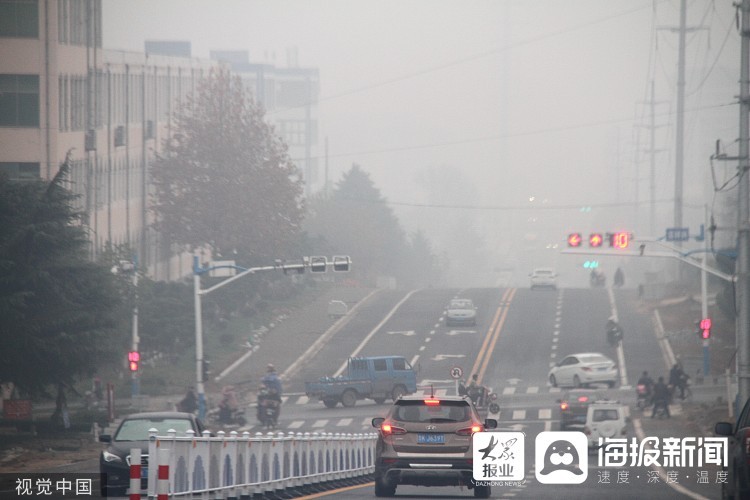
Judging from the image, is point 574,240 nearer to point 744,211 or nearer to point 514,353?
point 514,353

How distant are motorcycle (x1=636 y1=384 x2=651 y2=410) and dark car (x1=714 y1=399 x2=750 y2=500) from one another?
38710 mm

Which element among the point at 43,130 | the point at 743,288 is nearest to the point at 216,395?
the point at 43,130

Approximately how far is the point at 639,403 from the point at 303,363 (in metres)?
20.4

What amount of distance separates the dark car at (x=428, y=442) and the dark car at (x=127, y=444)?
4.41 metres

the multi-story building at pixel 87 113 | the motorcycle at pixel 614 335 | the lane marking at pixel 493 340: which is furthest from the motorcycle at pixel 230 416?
the motorcycle at pixel 614 335

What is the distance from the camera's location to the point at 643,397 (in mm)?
56531

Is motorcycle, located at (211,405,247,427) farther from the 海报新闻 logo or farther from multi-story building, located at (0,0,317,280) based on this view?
the 海报新闻 logo

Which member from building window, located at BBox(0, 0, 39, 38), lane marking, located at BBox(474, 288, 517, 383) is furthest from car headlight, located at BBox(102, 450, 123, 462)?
building window, located at BBox(0, 0, 39, 38)

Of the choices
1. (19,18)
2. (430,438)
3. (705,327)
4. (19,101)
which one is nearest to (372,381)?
(705,327)

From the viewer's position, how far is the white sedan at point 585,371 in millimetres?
61312

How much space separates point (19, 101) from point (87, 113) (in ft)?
27.8

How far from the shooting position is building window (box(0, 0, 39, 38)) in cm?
6519

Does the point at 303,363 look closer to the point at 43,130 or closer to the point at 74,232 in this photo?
the point at 43,130

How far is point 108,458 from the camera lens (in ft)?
78.3
